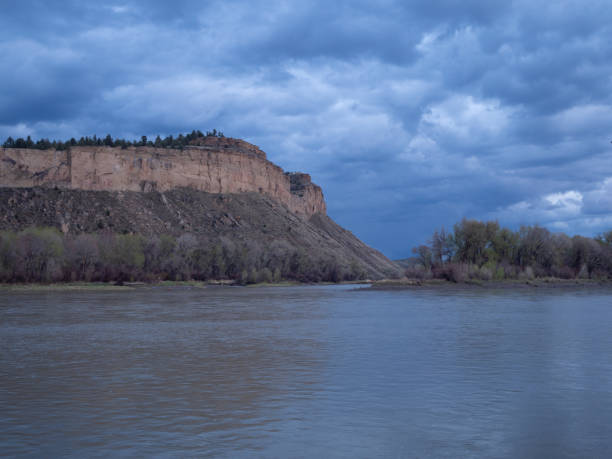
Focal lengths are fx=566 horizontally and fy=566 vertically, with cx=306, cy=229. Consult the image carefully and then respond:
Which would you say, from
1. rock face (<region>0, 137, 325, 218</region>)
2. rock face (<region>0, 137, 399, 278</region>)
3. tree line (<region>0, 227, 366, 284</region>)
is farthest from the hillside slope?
tree line (<region>0, 227, 366, 284</region>)

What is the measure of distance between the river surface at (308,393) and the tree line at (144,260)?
41.3 metres

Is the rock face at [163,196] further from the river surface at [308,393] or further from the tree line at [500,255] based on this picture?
the river surface at [308,393]

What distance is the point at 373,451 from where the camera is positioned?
7254mm

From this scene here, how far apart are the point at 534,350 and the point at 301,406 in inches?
360

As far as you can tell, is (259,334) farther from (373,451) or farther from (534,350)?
(373,451)

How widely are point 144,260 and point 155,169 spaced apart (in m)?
33.6

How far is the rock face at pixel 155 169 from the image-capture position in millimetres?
85875

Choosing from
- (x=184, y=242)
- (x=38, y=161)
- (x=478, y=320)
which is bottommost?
(x=478, y=320)

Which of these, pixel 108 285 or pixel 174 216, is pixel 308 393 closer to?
pixel 108 285

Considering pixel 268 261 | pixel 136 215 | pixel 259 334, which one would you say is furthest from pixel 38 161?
pixel 259 334

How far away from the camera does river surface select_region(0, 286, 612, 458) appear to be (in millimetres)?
7551

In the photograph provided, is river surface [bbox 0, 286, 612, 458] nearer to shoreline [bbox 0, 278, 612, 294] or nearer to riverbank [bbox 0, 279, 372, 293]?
riverbank [bbox 0, 279, 372, 293]

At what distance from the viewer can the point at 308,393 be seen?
34.6 feet

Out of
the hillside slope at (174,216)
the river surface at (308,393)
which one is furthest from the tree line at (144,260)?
the river surface at (308,393)
